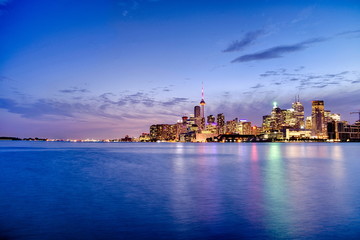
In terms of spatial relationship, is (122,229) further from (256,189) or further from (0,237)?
(256,189)

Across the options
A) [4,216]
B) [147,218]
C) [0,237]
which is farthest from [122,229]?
[4,216]

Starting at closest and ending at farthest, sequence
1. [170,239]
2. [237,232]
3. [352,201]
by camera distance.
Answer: [170,239]
[237,232]
[352,201]

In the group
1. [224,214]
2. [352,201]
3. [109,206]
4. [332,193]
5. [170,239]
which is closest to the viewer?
[170,239]

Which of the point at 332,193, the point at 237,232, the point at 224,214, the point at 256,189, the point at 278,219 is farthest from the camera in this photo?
the point at 256,189

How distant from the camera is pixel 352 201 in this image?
21484 mm

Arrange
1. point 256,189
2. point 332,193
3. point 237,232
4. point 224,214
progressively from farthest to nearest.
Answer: point 256,189, point 332,193, point 224,214, point 237,232

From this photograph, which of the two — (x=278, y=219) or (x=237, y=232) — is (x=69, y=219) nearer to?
(x=237, y=232)

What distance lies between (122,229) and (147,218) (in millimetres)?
2362

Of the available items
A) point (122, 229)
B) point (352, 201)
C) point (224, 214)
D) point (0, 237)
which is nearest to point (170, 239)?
point (122, 229)

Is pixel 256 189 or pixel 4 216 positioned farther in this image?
pixel 256 189

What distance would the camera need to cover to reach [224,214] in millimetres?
17562

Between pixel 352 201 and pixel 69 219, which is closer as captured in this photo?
pixel 69 219

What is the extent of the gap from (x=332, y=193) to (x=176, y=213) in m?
14.2

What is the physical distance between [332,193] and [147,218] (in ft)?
53.0
